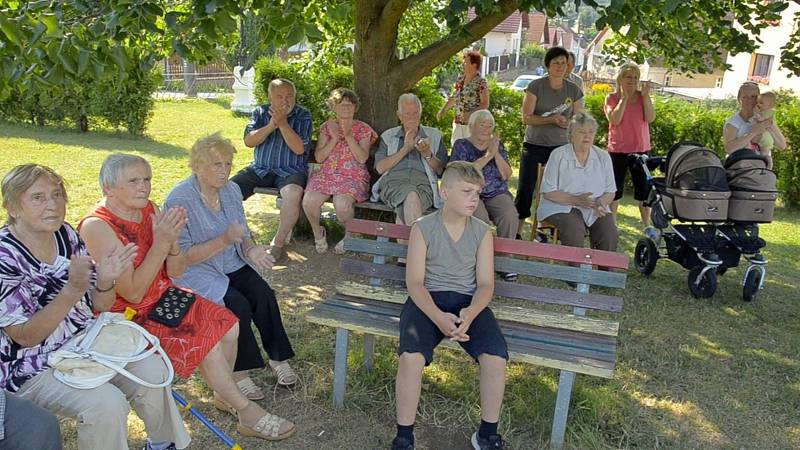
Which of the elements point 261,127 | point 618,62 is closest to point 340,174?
point 261,127

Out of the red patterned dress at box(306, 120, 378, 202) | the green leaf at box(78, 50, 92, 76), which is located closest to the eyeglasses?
the green leaf at box(78, 50, 92, 76)

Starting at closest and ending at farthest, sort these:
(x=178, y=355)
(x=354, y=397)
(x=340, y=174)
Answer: (x=178, y=355) < (x=354, y=397) < (x=340, y=174)

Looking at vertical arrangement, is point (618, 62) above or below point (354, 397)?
above

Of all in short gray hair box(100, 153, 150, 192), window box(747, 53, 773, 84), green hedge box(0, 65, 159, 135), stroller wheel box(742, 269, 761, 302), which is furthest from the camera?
window box(747, 53, 773, 84)

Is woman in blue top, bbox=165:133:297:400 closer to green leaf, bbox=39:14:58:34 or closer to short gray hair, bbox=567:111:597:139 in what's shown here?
green leaf, bbox=39:14:58:34

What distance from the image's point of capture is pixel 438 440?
325 cm

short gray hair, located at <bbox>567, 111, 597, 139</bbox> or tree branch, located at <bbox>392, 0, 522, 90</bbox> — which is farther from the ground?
tree branch, located at <bbox>392, 0, 522, 90</bbox>

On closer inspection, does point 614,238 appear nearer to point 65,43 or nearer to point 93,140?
point 65,43

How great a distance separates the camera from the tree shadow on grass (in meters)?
10.5

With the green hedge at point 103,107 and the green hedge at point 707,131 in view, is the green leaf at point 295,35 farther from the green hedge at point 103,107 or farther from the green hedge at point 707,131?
the green hedge at point 103,107

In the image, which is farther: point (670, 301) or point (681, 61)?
point (681, 61)

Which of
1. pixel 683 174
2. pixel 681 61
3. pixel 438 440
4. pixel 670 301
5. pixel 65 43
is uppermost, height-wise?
pixel 681 61

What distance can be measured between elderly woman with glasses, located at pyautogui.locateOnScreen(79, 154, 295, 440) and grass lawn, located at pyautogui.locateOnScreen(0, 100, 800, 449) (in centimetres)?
31

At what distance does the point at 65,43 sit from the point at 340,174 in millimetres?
2693
